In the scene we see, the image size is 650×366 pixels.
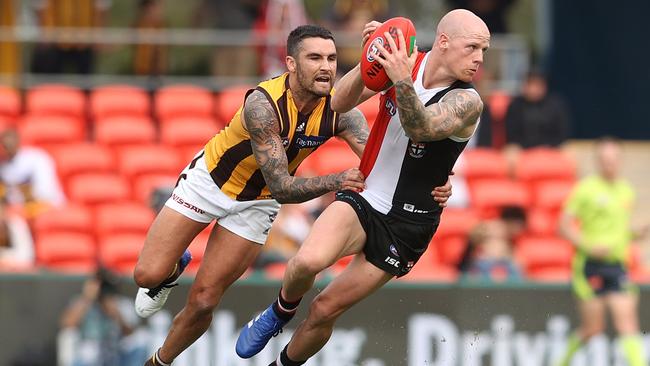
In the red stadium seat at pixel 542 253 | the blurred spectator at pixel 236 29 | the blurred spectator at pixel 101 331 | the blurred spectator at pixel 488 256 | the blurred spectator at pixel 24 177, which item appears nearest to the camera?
the blurred spectator at pixel 101 331

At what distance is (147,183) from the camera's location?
50.3 feet

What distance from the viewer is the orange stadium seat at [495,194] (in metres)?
15.4

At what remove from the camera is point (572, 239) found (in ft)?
45.7

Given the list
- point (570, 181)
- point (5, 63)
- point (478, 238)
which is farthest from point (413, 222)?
point (5, 63)

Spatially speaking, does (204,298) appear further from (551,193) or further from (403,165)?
(551,193)

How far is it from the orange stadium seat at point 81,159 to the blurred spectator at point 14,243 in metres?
1.55

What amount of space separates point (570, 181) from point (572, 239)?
Answer: 2237 millimetres

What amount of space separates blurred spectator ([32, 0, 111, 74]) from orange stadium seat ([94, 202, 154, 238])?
275 cm

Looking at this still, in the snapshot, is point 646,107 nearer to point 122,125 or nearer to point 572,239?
point 572,239

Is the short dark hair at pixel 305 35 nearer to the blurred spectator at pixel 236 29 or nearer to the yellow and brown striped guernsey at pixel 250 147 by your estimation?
the yellow and brown striped guernsey at pixel 250 147

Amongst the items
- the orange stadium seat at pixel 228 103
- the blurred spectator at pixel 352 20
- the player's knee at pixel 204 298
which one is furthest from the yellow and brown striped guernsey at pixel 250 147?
the blurred spectator at pixel 352 20

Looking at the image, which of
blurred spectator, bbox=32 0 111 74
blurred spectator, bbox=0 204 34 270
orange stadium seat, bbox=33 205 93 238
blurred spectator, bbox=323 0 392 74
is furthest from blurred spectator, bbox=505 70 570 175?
blurred spectator, bbox=0 204 34 270

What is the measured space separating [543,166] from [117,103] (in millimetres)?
4777

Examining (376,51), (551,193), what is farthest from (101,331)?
(376,51)
